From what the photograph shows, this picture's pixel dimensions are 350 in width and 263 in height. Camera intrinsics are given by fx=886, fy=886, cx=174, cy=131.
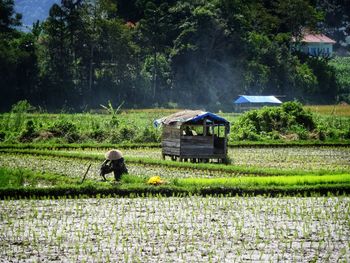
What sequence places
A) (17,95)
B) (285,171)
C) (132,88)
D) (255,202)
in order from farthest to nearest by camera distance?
1. (132,88)
2. (17,95)
3. (285,171)
4. (255,202)

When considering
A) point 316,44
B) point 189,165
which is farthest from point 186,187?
point 316,44

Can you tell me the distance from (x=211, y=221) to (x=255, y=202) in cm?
199

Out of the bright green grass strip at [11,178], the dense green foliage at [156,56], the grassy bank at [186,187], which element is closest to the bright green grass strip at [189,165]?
the grassy bank at [186,187]

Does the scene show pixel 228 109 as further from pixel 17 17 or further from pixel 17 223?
pixel 17 223

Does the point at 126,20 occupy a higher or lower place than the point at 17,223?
higher

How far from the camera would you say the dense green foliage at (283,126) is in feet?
93.7

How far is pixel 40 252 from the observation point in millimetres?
10188

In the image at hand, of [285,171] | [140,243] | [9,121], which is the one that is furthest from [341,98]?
[140,243]

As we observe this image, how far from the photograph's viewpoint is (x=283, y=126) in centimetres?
2961

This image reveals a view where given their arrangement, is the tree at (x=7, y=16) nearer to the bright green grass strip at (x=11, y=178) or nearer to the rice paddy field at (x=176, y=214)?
the rice paddy field at (x=176, y=214)

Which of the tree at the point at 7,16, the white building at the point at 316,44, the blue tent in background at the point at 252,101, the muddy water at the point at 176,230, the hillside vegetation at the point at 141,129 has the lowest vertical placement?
the muddy water at the point at 176,230

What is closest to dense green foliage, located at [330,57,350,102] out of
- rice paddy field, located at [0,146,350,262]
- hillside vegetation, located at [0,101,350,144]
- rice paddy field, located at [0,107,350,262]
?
hillside vegetation, located at [0,101,350,144]

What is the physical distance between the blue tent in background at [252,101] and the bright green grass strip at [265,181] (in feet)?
98.2

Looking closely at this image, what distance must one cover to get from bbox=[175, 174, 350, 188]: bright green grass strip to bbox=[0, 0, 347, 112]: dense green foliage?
2510cm
